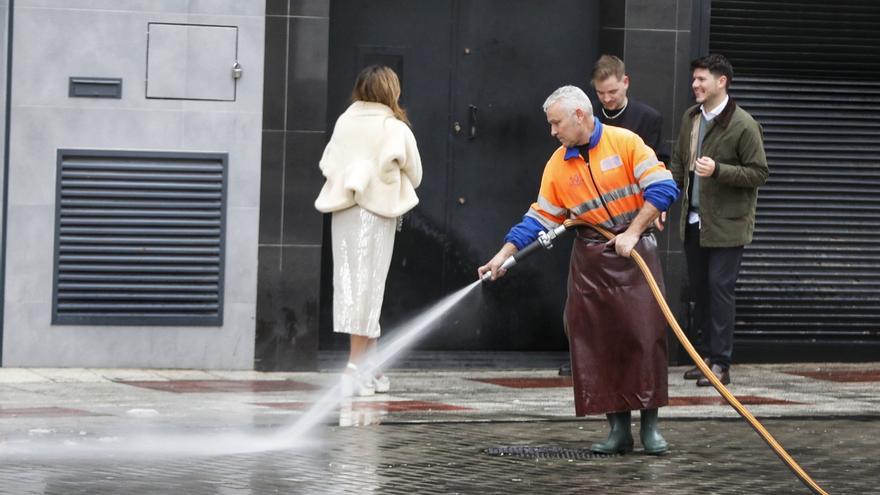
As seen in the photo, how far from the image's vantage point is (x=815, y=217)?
13.7 meters

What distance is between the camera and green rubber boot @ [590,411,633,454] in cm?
888

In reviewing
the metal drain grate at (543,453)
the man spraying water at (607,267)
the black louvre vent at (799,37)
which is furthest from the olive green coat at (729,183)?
the metal drain grate at (543,453)

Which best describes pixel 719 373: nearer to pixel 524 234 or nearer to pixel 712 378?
pixel 524 234

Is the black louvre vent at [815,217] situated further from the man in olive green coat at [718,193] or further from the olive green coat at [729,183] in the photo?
the olive green coat at [729,183]

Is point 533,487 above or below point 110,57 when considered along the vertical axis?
below

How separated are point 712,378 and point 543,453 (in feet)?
3.43

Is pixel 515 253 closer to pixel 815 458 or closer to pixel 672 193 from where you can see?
pixel 672 193

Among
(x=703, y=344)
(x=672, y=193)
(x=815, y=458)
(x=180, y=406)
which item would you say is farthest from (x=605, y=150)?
(x=703, y=344)

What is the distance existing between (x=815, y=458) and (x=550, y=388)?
11.1 feet

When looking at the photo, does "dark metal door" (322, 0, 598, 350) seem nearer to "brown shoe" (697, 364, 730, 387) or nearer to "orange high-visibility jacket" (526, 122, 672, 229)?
"brown shoe" (697, 364, 730, 387)

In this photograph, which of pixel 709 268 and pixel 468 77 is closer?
pixel 709 268

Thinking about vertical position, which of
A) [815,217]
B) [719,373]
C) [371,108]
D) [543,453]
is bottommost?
[543,453]

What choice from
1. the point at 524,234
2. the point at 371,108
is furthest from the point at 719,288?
the point at 524,234

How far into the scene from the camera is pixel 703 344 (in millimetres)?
12531
